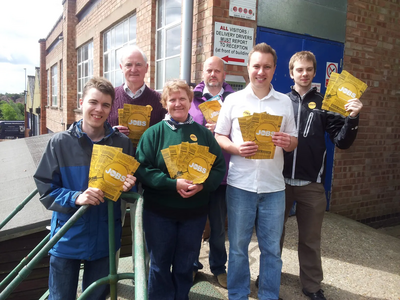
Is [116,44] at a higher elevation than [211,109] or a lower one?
higher

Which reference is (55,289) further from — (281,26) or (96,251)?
(281,26)

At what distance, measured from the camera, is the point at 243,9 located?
3.87 metres

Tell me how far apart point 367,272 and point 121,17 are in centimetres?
699

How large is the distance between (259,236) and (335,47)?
11.6 ft

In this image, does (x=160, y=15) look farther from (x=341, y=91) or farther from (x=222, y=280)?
(x=222, y=280)

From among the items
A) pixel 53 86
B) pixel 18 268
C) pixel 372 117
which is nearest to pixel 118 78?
pixel 372 117

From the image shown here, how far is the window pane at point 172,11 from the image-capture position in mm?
5080

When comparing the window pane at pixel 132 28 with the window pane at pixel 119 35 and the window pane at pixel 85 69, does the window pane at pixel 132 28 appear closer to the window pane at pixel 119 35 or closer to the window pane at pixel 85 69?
the window pane at pixel 119 35

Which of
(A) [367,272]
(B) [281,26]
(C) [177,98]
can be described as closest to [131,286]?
(C) [177,98]

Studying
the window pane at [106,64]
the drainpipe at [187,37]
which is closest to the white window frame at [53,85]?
the window pane at [106,64]

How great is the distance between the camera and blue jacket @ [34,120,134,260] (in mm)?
1859

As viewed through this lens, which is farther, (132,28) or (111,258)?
(132,28)

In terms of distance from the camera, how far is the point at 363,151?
5062 millimetres

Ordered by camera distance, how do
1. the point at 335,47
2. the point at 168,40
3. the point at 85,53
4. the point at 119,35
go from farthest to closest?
the point at 85,53 → the point at 119,35 → the point at 168,40 → the point at 335,47
